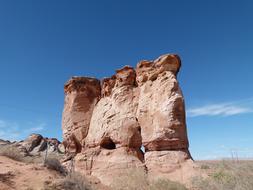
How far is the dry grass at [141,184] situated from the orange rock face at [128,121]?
1.14 m

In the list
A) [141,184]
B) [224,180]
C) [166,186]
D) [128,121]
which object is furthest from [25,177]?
[224,180]

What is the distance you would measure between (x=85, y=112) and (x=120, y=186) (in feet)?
31.6

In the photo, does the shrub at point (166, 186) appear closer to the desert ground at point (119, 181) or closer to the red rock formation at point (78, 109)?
the desert ground at point (119, 181)

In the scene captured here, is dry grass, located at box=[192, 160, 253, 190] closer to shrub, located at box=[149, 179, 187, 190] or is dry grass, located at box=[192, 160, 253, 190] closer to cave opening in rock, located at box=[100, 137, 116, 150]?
shrub, located at box=[149, 179, 187, 190]

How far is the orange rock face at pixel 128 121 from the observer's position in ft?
42.0

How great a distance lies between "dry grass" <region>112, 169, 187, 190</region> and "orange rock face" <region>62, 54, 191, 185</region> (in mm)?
1142

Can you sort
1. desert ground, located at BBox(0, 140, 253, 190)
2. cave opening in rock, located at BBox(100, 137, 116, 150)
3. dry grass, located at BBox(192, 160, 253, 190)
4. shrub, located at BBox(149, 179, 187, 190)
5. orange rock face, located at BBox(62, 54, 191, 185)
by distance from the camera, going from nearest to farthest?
dry grass, located at BBox(192, 160, 253, 190), desert ground, located at BBox(0, 140, 253, 190), shrub, located at BBox(149, 179, 187, 190), orange rock face, located at BBox(62, 54, 191, 185), cave opening in rock, located at BBox(100, 137, 116, 150)

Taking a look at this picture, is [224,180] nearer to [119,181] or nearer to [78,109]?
[119,181]

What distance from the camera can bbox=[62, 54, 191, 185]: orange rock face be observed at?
12.8 meters

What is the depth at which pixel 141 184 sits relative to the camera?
10578 mm

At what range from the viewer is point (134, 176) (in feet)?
38.2

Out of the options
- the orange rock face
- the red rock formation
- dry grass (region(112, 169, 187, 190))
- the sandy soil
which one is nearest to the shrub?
dry grass (region(112, 169, 187, 190))

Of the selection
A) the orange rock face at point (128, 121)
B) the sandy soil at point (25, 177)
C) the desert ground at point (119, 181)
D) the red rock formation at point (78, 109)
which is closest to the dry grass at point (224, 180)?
the desert ground at point (119, 181)

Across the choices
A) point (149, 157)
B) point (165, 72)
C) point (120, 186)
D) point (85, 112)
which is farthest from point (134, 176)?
point (85, 112)
